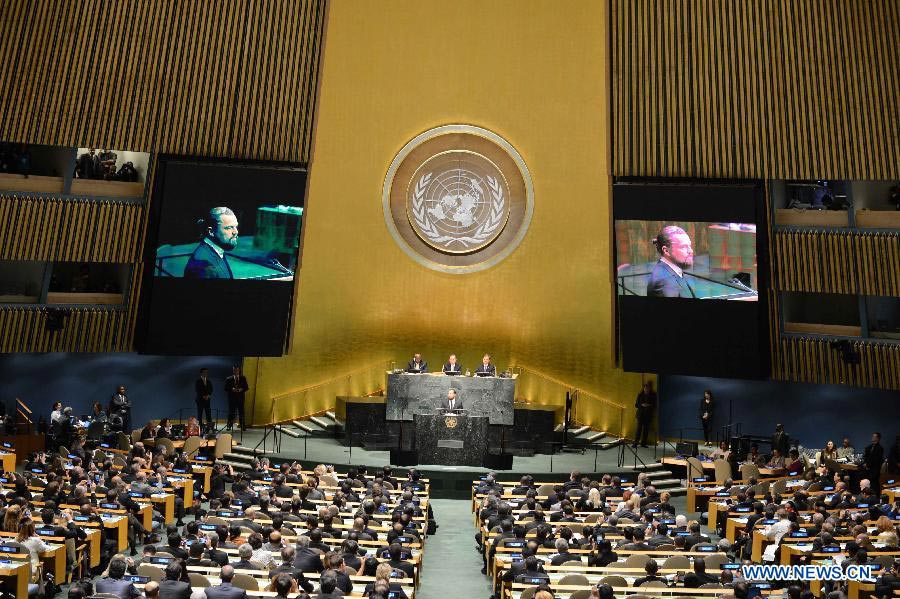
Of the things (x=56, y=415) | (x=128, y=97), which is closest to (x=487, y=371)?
(x=56, y=415)

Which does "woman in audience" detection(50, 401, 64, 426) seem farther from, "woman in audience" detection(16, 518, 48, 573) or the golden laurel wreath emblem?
"woman in audience" detection(16, 518, 48, 573)

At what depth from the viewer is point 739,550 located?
15.5m

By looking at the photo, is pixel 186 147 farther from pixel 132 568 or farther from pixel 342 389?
pixel 132 568

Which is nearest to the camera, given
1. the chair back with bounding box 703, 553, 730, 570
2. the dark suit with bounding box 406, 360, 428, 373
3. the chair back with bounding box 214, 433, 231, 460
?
the chair back with bounding box 703, 553, 730, 570

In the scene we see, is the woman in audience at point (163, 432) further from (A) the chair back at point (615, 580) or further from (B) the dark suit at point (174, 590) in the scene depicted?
(A) the chair back at point (615, 580)

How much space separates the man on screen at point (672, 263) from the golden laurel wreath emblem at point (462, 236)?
165 inches

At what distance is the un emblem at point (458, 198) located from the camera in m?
24.2

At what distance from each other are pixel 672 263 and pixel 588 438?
4353 mm

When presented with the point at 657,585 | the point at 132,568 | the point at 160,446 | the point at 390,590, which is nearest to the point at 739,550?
the point at 657,585

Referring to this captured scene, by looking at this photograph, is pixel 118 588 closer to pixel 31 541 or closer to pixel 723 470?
pixel 31 541

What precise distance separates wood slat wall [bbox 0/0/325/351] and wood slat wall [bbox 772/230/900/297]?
991 cm

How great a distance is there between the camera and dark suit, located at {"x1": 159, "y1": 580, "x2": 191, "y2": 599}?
9914mm

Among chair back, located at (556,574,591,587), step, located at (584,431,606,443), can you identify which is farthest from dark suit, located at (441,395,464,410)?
chair back, located at (556,574,591,587)

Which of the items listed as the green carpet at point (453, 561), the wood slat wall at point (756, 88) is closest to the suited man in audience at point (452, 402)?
the green carpet at point (453, 561)
